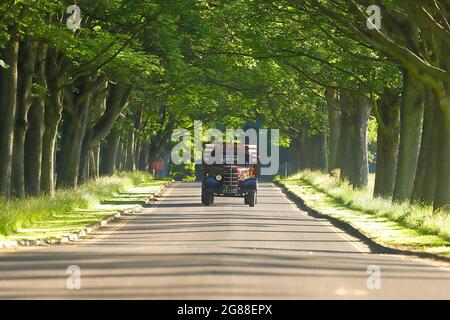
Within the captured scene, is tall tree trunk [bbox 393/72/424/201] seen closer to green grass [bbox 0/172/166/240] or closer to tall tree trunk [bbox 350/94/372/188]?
green grass [bbox 0/172/166/240]

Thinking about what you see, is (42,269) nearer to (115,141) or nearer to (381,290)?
(381,290)

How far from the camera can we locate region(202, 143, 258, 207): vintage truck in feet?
163

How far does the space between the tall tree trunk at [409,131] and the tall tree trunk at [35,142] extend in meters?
12.3

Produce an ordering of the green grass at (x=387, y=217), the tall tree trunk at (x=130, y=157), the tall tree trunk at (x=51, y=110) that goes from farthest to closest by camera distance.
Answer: the tall tree trunk at (x=130, y=157)
the tall tree trunk at (x=51, y=110)
the green grass at (x=387, y=217)

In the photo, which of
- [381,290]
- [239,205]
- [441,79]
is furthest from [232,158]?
[381,290]

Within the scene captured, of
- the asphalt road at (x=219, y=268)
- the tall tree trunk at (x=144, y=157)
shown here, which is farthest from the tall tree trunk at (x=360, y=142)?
the tall tree trunk at (x=144, y=157)

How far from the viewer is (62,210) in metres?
39.3

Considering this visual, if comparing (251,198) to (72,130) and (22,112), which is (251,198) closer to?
(72,130)

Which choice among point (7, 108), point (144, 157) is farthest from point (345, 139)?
point (144, 157)

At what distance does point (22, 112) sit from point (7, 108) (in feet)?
7.39

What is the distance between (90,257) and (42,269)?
2.53 metres

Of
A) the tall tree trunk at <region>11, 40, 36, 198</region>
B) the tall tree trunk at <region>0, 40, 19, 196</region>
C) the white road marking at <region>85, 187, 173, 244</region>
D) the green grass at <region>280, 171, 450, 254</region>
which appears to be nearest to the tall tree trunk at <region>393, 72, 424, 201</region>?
the green grass at <region>280, 171, 450, 254</region>

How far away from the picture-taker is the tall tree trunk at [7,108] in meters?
36.9

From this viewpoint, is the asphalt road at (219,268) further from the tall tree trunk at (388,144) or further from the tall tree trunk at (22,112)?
the tall tree trunk at (388,144)
